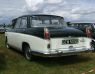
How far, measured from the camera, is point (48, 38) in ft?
28.0

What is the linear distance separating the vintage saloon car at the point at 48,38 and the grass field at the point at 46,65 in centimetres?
46

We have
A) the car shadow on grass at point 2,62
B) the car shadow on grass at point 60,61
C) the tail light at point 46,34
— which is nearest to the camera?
the tail light at point 46,34

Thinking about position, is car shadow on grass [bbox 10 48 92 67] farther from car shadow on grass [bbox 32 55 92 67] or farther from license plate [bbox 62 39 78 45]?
license plate [bbox 62 39 78 45]

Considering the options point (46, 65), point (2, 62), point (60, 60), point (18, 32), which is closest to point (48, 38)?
point (46, 65)

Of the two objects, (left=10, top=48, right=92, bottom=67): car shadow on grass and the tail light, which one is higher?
the tail light

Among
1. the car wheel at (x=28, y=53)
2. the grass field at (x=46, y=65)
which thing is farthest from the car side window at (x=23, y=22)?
the grass field at (x=46, y=65)

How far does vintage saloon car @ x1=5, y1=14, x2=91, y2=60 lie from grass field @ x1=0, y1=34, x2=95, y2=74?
0.46 metres

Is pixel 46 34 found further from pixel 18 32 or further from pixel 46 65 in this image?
pixel 18 32

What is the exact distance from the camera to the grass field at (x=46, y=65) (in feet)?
27.2

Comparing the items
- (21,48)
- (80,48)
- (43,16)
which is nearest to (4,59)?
(21,48)

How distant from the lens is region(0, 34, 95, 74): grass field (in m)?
8.30

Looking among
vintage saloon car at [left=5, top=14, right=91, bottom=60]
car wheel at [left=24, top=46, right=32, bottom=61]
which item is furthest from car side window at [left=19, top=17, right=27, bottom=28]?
car wheel at [left=24, top=46, right=32, bottom=61]

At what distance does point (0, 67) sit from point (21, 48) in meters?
1.86

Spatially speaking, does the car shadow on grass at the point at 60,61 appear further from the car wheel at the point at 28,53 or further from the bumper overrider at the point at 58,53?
the bumper overrider at the point at 58,53
